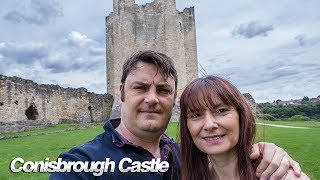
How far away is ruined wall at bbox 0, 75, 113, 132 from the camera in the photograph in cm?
2383

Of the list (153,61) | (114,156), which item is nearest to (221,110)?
(153,61)

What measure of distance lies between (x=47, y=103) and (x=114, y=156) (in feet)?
86.8

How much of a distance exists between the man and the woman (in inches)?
7.1

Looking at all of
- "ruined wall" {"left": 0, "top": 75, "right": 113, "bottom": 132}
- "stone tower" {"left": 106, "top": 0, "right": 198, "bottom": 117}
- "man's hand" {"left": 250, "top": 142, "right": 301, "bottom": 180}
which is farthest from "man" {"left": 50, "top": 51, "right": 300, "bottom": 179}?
"stone tower" {"left": 106, "top": 0, "right": 198, "bottom": 117}

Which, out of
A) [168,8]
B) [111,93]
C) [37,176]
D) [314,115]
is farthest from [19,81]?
[314,115]

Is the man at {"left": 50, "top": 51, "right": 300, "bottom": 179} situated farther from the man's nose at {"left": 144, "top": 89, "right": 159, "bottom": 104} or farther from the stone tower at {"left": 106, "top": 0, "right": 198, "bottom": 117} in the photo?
the stone tower at {"left": 106, "top": 0, "right": 198, "bottom": 117}

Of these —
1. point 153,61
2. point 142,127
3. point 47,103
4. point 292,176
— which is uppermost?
point 153,61

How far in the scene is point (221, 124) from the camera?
9.33 ft

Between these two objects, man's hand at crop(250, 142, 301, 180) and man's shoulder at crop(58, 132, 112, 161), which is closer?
man's hand at crop(250, 142, 301, 180)

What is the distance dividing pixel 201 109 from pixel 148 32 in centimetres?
2953

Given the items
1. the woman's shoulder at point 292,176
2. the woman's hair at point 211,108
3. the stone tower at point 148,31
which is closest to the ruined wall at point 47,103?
the stone tower at point 148,31

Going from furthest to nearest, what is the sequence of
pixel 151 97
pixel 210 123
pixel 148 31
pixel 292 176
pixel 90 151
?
1. pixel 148 31
2. pixel 151 97
3. pixel 90 151
4. pixel 210 123
5. pixel 292 176

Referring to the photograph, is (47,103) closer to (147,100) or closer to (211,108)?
(147,100)

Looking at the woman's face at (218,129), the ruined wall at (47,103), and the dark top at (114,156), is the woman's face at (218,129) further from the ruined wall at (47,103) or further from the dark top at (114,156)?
the ruined wall at (47,103)
